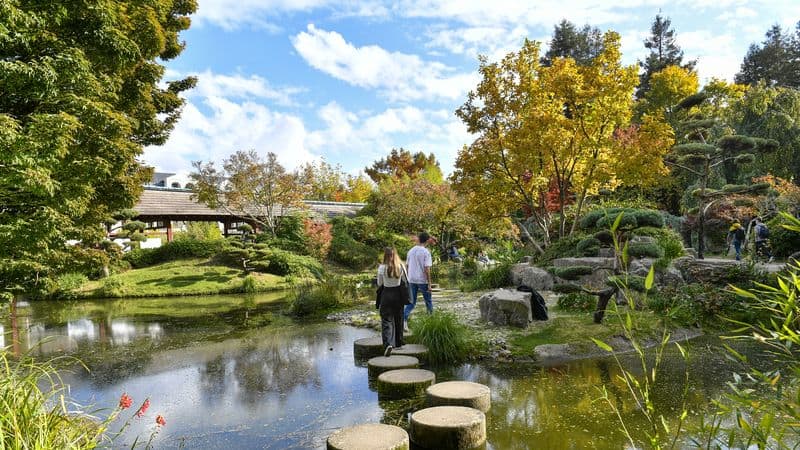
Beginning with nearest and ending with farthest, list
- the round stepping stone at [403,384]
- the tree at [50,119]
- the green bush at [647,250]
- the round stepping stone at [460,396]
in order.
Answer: the round stepping stone at [460,396], the round stepping stone at [403,384], the tree at [50,119], the green bush at [647,250]

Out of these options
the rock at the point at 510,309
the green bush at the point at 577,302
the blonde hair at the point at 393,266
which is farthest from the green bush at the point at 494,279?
the blonde hair at the point at 393,266

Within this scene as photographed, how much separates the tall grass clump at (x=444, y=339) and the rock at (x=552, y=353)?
Answer: 3.01ft

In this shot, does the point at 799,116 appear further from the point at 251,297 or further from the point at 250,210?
the point at 250,210

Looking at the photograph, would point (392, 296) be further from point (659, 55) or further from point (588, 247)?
point (659, 55)

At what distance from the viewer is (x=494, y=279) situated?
44.0 feet

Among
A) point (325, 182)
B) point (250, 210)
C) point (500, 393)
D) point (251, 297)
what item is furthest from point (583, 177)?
point (325, 182)

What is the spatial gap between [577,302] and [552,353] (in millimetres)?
2642

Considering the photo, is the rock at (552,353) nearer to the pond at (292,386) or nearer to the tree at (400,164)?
the pond at (292,386)

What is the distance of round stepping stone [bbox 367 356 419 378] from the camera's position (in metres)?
6.05

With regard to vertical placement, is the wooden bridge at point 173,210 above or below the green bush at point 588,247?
above

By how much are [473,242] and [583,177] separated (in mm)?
8671

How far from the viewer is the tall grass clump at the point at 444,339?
264 inches

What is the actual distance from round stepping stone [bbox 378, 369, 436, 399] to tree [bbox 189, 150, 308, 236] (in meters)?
17.2

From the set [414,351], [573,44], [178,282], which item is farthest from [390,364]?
[573,44]
